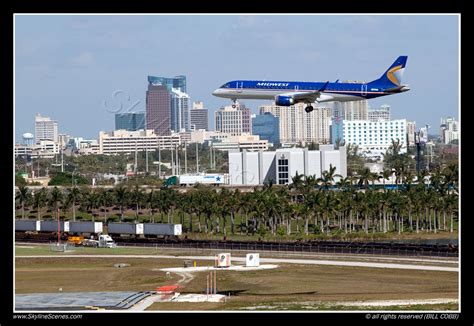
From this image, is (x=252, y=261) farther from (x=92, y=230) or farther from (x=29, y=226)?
(x=29, y=226)

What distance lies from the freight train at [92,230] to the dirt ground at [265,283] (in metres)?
52.0

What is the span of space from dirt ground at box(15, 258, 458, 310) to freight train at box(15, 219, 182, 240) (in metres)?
52.0

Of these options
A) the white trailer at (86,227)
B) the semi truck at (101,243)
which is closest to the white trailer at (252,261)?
the semi truck at (101,243)

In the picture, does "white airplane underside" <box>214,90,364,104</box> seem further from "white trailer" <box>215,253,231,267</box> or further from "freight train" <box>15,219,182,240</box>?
"freight train" <box>15,219,182,240</box>

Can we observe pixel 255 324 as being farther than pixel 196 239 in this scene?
No

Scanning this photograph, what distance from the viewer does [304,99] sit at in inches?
4756

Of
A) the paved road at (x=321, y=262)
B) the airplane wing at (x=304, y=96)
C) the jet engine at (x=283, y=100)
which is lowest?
the paved road at (x=321, y=262)

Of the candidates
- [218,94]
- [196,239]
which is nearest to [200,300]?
[218,94]

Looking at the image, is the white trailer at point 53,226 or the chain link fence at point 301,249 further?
the white trailer at point 53,226

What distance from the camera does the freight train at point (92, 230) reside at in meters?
172

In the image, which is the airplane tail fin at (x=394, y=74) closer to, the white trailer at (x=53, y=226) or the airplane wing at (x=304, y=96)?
the airplane wing at (x=304, y=96)
